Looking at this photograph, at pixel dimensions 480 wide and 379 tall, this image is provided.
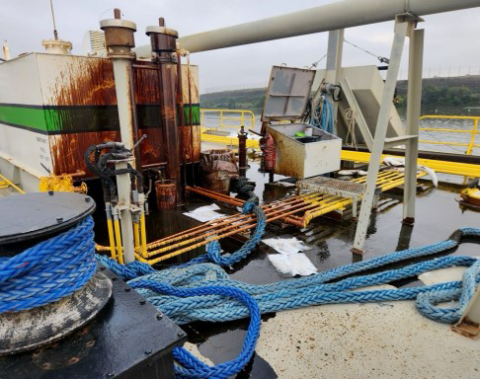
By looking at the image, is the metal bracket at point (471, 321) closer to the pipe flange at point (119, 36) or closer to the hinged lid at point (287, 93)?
the pipe flange at point (119, 36)

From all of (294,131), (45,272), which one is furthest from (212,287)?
(294,131)

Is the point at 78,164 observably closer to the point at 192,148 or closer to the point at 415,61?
the point at 192,148

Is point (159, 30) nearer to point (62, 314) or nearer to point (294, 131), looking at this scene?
point (294, 131)

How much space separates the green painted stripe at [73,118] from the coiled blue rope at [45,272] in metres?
3.26

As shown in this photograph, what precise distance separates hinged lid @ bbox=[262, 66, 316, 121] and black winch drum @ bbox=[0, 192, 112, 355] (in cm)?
481

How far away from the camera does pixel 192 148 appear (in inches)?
223

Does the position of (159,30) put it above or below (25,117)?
above

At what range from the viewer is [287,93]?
6.12m

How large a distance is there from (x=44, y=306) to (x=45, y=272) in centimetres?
18

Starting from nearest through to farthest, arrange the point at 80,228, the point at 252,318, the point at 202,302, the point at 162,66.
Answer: the point at 80,228
the point at 252,318
the point at 202,302
the point at 162,66

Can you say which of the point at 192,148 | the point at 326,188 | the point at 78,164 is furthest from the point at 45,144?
the point at 326,188

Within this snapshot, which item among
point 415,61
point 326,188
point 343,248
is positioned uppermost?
point 415,61

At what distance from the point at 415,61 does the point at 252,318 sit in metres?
3.60

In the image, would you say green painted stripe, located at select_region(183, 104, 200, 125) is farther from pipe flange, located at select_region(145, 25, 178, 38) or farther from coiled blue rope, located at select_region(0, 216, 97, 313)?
coiled blue rope, located at select_region(0, 216, 97, 313)
